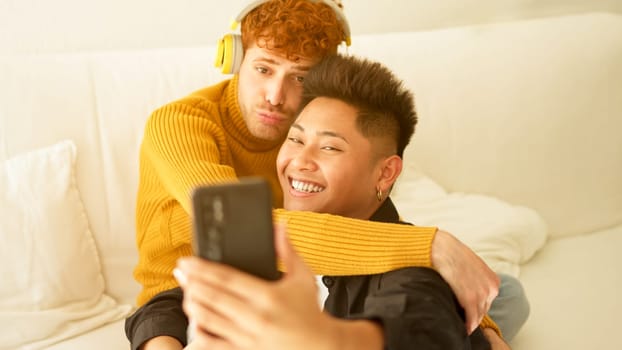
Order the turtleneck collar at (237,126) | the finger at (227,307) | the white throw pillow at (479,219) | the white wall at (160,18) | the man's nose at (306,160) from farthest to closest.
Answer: the white wall at (160,18) < the white throw pillow at (479,219) < the turtleneck collar at (237,126) < the man's nose at (306,160) < the finger at (227,307)

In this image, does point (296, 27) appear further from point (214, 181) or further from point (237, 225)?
point (237, 225)

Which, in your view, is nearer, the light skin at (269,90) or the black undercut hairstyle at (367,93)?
the black undercut hairstyle at (367,93)

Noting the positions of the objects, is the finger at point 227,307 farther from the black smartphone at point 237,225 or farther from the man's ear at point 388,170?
the man's ear at point 388,170

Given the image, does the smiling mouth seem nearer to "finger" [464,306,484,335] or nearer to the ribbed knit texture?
the ribbed knit texture

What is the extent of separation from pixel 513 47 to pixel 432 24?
0.38 m

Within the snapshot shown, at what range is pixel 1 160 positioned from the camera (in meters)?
1.55

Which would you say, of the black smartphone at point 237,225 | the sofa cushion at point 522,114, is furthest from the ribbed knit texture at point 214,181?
the sofa cushion at point 522,114

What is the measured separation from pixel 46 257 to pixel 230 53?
2.09ft

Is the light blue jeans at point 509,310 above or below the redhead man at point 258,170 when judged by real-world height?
below

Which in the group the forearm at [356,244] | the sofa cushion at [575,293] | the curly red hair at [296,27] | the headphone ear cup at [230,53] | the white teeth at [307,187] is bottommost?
the sofa cushion at [575,293]

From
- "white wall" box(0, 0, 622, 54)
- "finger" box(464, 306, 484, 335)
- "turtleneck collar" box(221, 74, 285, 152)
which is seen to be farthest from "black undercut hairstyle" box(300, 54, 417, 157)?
"white wall" box(0, 0, 622, 54)

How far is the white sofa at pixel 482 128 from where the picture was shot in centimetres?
161

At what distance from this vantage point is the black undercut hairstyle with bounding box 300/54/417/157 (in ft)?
4.11

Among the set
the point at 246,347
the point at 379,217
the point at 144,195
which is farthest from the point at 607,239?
the point at 246,347
